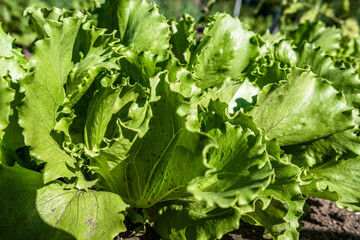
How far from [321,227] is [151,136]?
4.60ft

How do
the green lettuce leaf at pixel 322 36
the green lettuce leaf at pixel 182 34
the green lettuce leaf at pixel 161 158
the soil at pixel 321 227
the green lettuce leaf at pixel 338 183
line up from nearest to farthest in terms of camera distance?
the green lettuce leaf at pixel 161 158, the green lettuce leaf at pixel 338 183, the soil at pixel 321 227, the green lettuce leaf at pixel 182 34, the green lettuce leaf at pixel 322 36

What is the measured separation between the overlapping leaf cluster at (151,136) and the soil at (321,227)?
10.1 inches

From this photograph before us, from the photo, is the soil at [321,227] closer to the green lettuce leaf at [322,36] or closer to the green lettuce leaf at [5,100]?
the green lettuce leaf at [5,100]

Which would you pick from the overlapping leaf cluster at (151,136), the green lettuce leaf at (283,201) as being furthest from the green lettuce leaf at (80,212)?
the green lettuce leaf at (283,201)

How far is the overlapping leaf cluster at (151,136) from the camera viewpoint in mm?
1356

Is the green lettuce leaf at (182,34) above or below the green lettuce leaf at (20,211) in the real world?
above

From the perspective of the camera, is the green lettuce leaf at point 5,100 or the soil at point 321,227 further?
the soil at point 321,227

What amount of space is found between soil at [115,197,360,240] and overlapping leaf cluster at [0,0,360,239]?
0.26 m

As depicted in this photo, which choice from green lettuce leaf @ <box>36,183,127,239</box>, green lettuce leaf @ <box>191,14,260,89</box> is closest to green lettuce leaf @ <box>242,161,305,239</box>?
green lettuce leaf @ <box>36,183,127,239</box>

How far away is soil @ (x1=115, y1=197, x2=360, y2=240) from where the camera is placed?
1.93m

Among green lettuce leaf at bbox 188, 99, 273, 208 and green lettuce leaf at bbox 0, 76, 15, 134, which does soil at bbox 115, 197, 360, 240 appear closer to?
green lettuce leaf at bbox 188, 99, 273, 208

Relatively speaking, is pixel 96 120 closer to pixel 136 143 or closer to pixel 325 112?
pixel 136 143

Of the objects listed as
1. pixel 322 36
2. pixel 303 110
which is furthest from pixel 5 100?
pixel 322 36

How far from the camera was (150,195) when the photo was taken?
1.66 m
